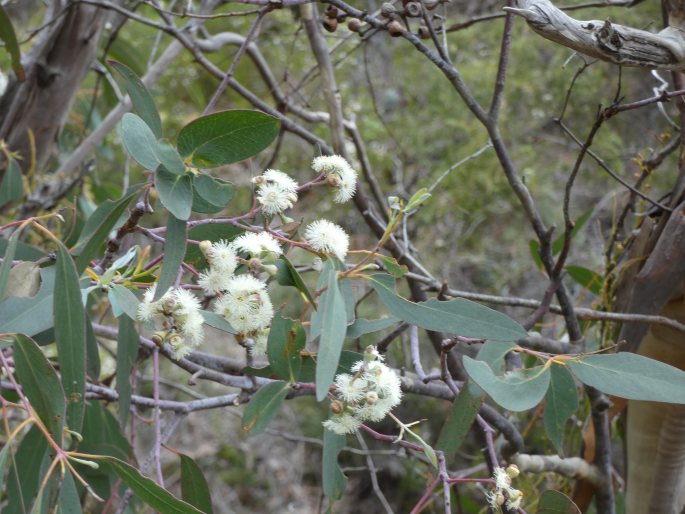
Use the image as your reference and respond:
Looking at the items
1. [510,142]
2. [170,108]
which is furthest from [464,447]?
[170,108]

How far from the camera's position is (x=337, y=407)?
0.63 metres

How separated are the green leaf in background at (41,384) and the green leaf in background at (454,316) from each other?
0.29 m

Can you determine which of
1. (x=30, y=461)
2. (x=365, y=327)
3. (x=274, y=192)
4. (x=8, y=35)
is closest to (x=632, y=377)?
(x=365, y=327)

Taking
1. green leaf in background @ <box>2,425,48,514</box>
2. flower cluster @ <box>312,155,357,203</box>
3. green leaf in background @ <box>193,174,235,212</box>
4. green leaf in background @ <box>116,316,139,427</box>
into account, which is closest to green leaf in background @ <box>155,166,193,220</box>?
green leaf in background @ <box>193,174,235,212</box>

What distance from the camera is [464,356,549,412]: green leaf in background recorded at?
663 millimetres

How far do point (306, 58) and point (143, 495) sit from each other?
8.92 ft

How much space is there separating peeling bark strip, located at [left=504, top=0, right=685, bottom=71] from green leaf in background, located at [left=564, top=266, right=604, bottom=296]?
0.47 metres

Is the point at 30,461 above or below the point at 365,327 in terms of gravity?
below

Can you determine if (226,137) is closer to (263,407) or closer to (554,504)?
(263,407)

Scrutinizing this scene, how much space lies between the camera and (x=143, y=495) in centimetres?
68

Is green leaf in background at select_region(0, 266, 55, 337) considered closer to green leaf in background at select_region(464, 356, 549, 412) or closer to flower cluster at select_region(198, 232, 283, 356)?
flower cluster at select_region(198, 232, 283, 356)

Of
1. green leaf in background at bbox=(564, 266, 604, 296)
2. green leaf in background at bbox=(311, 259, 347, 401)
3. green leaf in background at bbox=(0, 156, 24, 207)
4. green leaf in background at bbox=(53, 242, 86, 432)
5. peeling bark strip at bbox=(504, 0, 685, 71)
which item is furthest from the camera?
green leaf in background at bbox=(0, 156, 24, 207)

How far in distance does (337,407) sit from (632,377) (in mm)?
276

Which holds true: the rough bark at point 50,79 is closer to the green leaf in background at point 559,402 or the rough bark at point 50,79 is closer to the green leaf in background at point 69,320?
the green leaf in background at point 69,320
